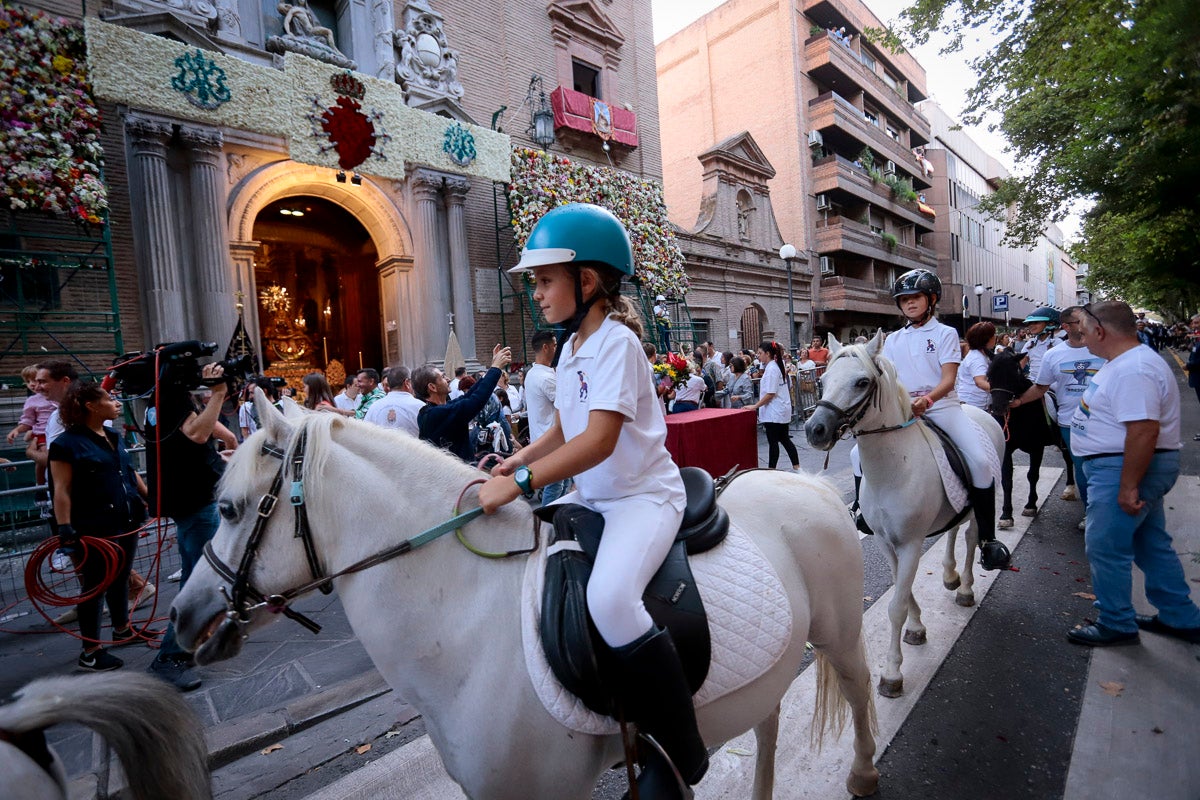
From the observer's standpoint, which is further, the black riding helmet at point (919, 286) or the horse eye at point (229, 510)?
the black riding helmet at point (919, 286)

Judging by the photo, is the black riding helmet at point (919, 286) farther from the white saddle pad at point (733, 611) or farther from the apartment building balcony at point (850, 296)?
the apartment building balcony at point (850, 296)

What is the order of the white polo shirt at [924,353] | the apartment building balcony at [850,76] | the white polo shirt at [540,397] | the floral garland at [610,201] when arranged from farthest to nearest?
1. the apartment building balcony at [850,76]
2. the floral garland at [610,201]
3. the white polo shirt at [540,397]
4. the white polo shirt at [924,353]

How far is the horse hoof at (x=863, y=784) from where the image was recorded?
2.55m

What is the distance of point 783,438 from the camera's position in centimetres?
875

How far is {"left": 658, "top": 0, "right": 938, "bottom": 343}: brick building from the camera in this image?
26.9 meters

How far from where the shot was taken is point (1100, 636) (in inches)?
141

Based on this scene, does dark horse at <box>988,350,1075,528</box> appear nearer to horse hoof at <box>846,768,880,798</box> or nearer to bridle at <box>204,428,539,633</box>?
horse hoof at <box>846,768,880,798</box>

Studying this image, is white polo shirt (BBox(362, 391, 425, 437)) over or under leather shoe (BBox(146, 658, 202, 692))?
over

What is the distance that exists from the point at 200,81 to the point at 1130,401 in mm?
12575

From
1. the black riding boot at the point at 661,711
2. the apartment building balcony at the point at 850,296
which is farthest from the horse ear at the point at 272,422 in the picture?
the apartment building balcony at the point at 850,296

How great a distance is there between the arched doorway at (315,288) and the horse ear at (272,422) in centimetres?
1468

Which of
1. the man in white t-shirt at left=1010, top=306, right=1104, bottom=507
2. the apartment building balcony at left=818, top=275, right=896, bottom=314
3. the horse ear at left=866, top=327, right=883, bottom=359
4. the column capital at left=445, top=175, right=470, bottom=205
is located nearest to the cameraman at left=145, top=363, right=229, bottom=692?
the horse ear at left=866, top=327, right=883, bottom=359

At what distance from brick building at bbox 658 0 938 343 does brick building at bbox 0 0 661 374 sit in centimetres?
1033

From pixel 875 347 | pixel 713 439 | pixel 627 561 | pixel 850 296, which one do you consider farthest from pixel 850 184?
pixel 627 561
